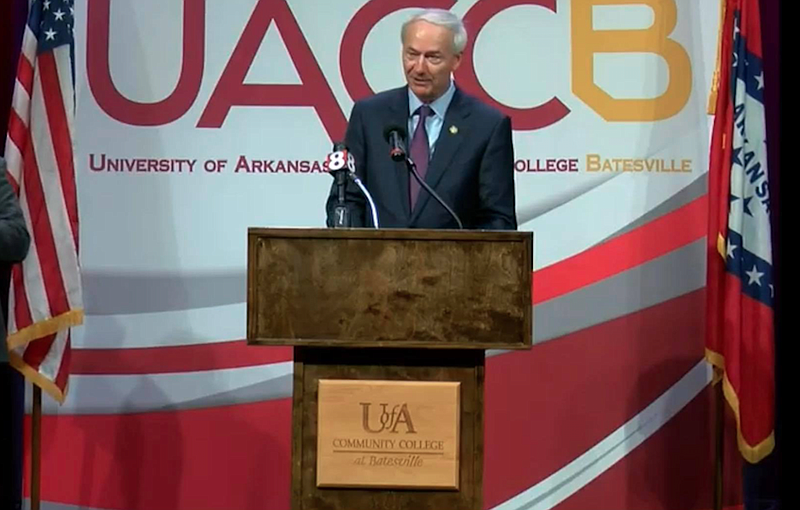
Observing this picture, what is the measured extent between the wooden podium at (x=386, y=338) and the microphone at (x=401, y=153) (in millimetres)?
166

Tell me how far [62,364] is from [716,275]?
97.8 inches

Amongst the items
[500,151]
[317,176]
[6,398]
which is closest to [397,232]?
[500,151]

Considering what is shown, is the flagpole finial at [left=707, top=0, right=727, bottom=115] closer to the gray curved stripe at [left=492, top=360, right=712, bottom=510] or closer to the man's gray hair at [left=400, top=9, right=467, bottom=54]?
the gray curved stripe at [left=492, top=360, right=712, bottom=510]

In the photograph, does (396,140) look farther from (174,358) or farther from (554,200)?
(174,358)

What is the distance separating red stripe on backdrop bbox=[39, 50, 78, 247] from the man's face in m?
1.43

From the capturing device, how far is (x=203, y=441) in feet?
12.8

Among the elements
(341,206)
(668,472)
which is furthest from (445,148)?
(668,472)

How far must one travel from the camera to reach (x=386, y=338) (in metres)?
2.27

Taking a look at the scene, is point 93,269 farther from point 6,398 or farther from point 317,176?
point 317,176

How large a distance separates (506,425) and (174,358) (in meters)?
1.38

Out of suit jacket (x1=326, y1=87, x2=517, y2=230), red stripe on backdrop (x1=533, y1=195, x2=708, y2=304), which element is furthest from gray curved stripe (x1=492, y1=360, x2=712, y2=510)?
suit jacket (x1=326, y1=87, x2=517, y2=230)

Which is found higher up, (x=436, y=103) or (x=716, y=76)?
(x=716, y=76)

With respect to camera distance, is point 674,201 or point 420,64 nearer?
point 420,64

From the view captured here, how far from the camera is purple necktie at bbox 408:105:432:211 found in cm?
286
